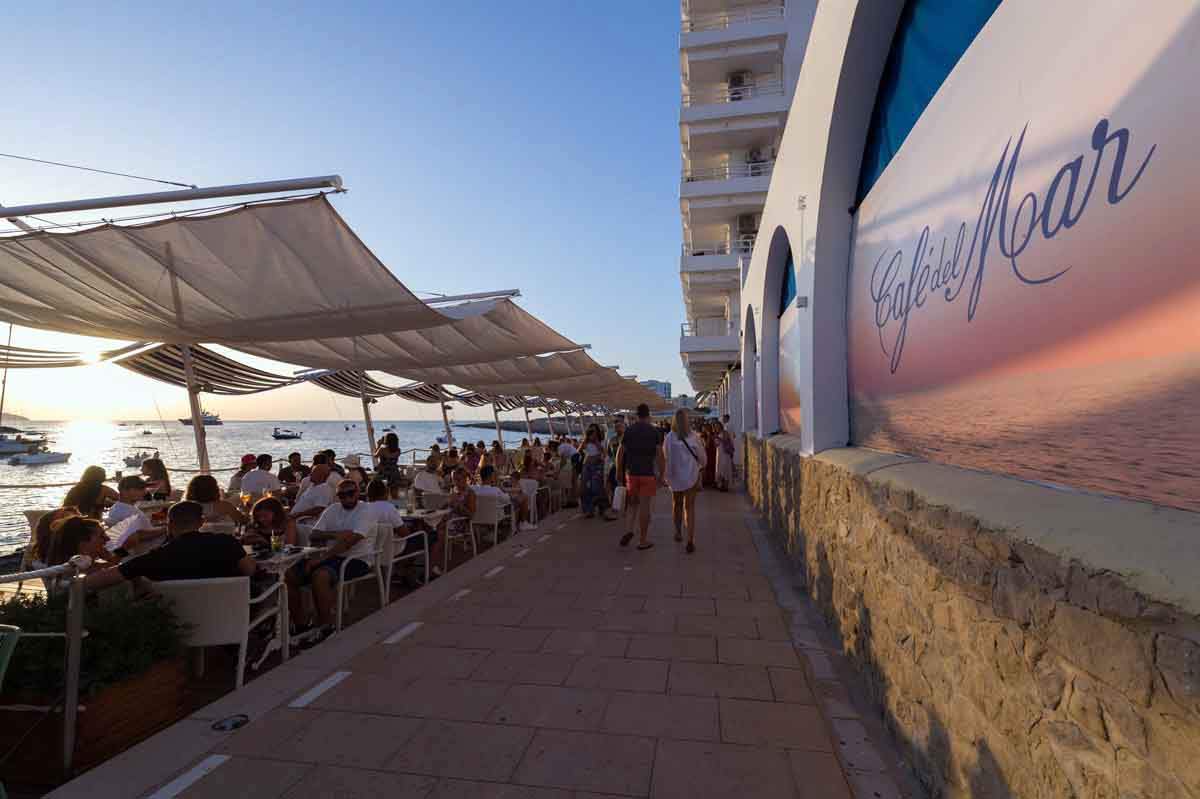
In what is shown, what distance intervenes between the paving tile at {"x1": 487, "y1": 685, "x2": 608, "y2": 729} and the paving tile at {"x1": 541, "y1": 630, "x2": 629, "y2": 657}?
57 cm

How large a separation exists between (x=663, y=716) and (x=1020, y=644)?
1.90 m

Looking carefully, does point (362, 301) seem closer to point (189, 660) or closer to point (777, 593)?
point (189, 660)

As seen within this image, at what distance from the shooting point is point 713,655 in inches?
157

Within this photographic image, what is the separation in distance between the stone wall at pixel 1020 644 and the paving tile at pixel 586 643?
1492 mm

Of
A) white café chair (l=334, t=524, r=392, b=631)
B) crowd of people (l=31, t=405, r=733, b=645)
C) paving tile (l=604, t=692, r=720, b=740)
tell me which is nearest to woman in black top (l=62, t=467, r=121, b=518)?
crowd of people (l=31, t=405, r=733, b=645)

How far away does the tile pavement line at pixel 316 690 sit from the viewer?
10.8 feet

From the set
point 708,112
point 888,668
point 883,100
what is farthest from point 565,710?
point 708,112

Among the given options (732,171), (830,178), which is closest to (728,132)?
(732,171)

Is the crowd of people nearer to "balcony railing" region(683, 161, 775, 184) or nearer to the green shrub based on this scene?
the green shrub

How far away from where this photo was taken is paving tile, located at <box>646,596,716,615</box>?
491cm

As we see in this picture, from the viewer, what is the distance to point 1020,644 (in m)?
1.66

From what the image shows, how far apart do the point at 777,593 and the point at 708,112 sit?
17.8 m

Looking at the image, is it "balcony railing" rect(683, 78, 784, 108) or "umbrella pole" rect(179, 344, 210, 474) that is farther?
"balcony railing" rect(683, 78, 784, 108)

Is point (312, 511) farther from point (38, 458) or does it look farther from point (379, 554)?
point (38, 458)
